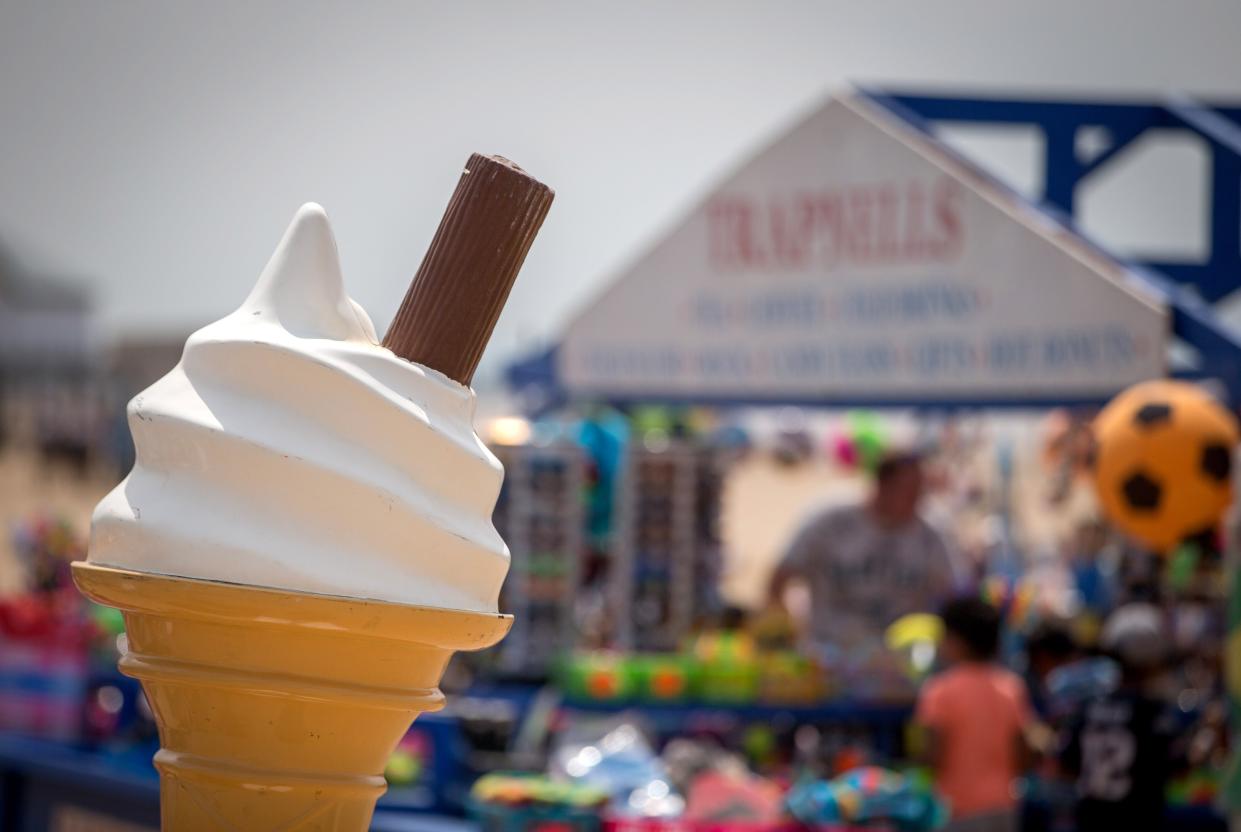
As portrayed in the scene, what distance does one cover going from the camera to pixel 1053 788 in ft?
23.7

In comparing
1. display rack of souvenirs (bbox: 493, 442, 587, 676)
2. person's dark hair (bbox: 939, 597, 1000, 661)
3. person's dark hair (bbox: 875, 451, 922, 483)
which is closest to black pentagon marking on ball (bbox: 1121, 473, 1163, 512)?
person's dark hair (bbox: 939, 597, 1000, 661)

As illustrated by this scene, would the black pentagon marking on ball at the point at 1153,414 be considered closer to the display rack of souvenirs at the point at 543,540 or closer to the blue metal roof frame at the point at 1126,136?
the blue metal roof frame at the point at 1126,136

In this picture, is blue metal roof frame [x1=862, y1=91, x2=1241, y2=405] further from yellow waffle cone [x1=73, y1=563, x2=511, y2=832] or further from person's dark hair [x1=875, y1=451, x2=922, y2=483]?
yellow waffle cone [x1=73, y1=563, x2=511, y2=832]

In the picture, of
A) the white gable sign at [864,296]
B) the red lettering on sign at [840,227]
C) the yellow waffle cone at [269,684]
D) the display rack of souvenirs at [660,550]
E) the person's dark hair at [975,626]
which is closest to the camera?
the yellow waffle cone at [269,684]

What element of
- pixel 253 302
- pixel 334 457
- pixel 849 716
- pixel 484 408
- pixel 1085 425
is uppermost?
pixel 253 302

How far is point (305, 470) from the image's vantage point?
6.61ft

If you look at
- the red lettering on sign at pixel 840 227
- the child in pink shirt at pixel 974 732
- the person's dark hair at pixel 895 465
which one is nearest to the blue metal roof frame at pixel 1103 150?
the red lettering on sign at pixel 840 227

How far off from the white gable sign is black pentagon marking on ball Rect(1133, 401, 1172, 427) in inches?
9.6

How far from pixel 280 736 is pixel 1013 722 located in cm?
514

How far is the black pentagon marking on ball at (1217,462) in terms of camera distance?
21.3 ft

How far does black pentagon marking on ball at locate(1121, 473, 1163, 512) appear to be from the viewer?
663 centimetres

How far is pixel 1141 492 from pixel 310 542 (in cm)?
→ 532

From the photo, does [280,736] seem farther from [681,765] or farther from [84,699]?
[84,699]

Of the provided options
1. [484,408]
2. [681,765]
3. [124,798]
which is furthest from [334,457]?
[484,408]
